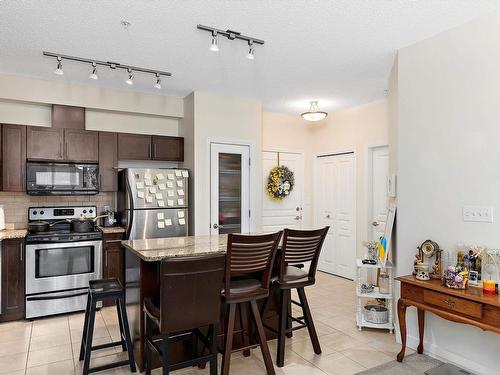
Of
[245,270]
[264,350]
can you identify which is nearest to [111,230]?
[245,270]

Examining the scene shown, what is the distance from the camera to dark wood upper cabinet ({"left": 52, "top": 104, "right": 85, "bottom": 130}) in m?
4.48

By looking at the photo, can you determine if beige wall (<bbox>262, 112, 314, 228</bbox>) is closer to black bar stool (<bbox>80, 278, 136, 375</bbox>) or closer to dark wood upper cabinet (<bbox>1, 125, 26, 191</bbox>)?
dark wood upper cabinet (<bbox>1, 125, 26, 191</bbox>)

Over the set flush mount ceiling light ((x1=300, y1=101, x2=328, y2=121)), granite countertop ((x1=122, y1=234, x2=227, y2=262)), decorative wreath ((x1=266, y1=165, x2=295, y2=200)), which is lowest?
granite countertop ((x1=122, y1=234, x2=227, y2=262))

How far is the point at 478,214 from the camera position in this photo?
2809 mm

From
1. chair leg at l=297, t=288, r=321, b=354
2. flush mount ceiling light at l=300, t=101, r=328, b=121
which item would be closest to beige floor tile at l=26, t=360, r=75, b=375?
chair leg at l=297, t=288, r=321, b=354

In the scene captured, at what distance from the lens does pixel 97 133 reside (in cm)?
469

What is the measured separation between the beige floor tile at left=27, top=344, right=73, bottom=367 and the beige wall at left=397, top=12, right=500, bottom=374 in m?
3.15

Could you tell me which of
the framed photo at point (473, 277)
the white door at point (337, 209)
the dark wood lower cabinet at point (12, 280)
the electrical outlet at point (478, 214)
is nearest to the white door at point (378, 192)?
the white door at point (337, 209)

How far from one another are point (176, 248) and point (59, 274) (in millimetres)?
2164

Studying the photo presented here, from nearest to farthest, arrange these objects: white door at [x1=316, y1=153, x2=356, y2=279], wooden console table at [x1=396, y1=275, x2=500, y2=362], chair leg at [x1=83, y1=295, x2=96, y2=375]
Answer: wooden console table at [x1=396, y1=275, x2=500, y2=362], chair leg at [x1=83, y1=295, x2=96, y2=375], white door at [x1=316, y1=153, x2=356, y2=279]

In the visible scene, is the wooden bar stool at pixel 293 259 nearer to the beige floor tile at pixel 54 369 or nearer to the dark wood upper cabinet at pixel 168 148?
the beige floor tile at pixel 54 369

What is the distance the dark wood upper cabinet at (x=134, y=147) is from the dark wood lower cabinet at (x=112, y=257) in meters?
1.11

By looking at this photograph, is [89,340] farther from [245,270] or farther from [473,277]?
[473,277]

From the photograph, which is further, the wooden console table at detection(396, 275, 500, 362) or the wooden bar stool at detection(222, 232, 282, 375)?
the wooden bar stool at detection(222, 232, 282, 375)
